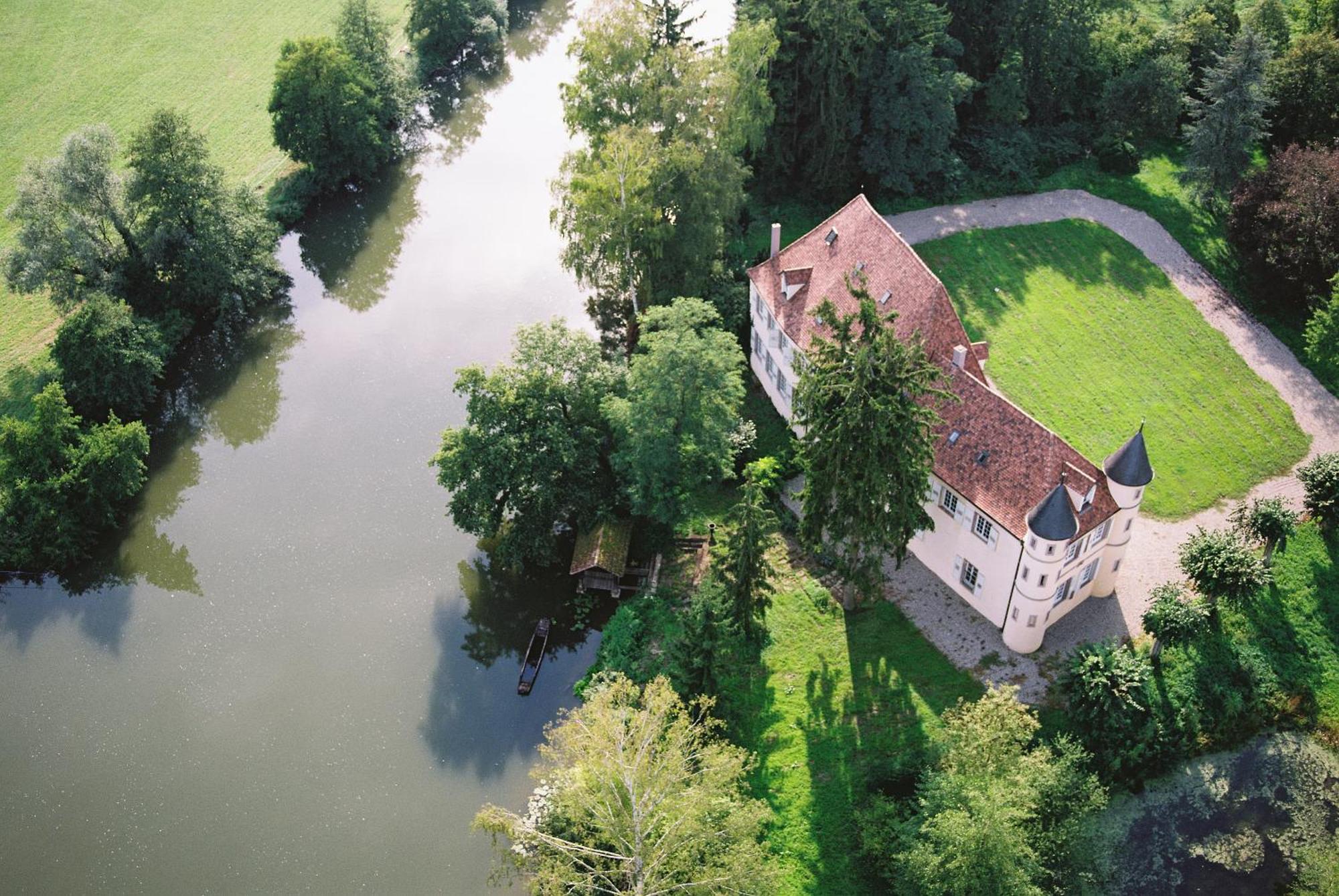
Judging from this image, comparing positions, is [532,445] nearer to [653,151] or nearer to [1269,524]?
[653,151]

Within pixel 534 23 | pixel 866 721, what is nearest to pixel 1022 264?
pixel 866 721

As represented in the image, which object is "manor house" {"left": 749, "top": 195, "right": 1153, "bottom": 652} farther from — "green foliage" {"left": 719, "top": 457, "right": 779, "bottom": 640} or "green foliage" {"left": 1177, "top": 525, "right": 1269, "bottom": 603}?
"green foliage" {"left": 719, "top": 457, "right": 779, "bottom": 640}

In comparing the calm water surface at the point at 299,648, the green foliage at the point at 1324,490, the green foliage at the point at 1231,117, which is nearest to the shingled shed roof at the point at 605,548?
the calm water surface at the point at 299,648

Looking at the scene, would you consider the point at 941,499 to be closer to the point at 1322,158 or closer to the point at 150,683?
the point at 1322,158

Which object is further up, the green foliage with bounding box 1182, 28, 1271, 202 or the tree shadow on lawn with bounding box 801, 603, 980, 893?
the green foliage with bounding box 1182, 28, 1271, 202

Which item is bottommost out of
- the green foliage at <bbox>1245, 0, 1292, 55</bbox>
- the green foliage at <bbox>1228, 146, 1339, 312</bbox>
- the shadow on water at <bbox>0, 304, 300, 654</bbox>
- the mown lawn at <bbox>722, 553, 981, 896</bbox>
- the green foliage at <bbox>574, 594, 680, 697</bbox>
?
the shadow on water at <bbox>0, 304, 300, 654</bbox>

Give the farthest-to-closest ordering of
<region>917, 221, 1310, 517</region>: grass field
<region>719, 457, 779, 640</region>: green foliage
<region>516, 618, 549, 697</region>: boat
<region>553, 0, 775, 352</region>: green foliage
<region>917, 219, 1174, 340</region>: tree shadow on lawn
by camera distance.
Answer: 1. <region>917, 219, 1174, 340</region>: tree shadow on lawn
2. <region>553, 0, 775, 352</region>: green foliage
3. <region>917, 221, 1310, 517</region>: grass field
4. <region>516, 618, 549, 697</region>: boat
5. <region>719, 457, 779, 640</region>: green foliage

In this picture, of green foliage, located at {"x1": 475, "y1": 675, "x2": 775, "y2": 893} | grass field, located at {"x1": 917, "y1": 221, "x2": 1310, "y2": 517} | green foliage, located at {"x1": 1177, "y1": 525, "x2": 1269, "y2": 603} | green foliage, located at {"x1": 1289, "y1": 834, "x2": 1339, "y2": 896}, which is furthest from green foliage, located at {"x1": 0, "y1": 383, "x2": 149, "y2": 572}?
green foliage, located at {"x1": 1289, "y1": 834, "x2": 1339, "y2": 896}
